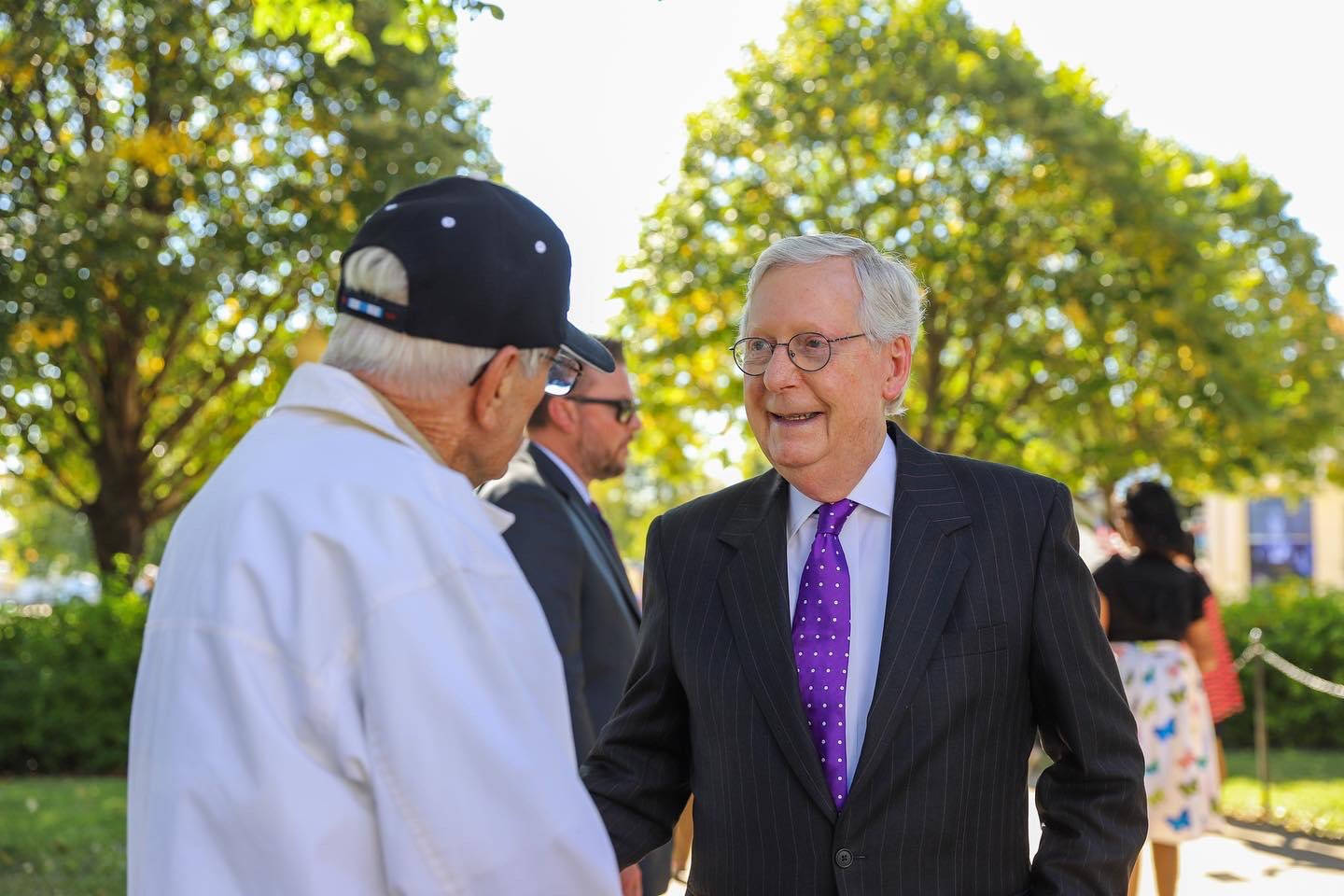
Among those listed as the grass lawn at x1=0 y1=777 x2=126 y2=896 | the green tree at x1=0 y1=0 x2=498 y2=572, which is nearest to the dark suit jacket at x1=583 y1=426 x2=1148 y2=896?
the grass lawn at x1=0 y1=777 x2=126 y2=896

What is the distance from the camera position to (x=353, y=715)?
1.50 metres

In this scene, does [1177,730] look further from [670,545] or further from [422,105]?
[422,105]

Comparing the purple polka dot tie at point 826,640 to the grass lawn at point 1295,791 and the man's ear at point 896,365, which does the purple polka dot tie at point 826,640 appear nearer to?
the man's ear at point 896,365

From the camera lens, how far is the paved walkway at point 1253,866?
776 centimetres

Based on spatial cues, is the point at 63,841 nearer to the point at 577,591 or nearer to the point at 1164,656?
the point at 577,591

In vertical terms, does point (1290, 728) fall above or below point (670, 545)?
below

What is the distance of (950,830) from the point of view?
94.8 inches

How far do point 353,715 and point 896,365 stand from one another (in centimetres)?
164

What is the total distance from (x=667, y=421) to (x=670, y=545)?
32.1 feet

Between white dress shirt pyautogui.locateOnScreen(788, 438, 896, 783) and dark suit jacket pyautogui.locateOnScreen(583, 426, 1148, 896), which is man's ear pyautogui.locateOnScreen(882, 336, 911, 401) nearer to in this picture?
white dress shirt pyautogui.locateOnScreen(788, 438, 896, 783)

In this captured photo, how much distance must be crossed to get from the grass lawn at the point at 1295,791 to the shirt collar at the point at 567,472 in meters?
7.52

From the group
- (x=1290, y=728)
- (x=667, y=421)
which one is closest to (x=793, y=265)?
(x=667, y=421)

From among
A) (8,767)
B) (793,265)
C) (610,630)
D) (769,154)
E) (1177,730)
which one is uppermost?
(769,154)

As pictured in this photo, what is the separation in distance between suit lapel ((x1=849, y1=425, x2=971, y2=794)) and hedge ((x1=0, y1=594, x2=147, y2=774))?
11.5 meters
